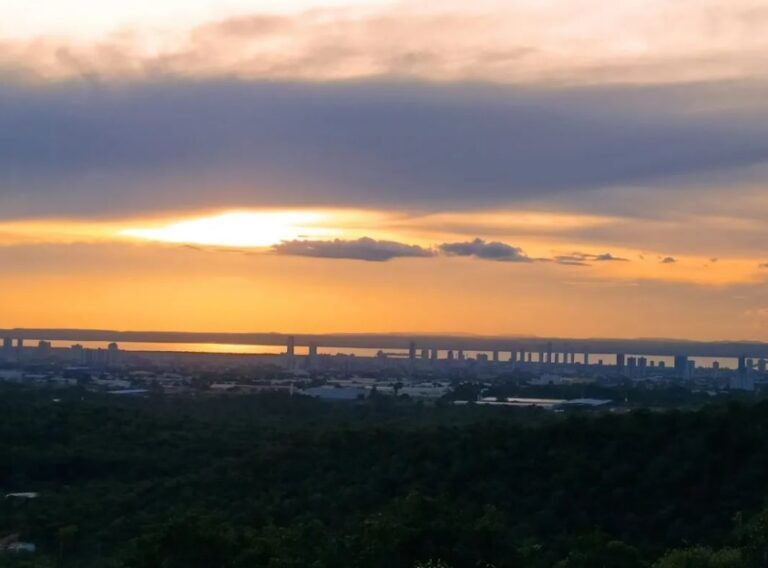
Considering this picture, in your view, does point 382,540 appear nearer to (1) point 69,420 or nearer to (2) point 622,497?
(2) point 622,497

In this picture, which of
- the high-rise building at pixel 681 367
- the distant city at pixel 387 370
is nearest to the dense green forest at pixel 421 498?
the distant city at pixel 387 370

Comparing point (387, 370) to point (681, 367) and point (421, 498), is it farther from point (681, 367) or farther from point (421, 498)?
point (421, 498)

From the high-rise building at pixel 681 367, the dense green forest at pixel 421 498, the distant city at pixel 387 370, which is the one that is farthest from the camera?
the high-rise building at pixel 681 367

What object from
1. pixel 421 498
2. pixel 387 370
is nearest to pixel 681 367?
pixel 387 370

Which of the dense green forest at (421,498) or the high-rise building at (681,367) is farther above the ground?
the high-rise building at (681,367)

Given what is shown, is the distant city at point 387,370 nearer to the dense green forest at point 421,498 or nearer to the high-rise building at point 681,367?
the high-rise building at point 681,367

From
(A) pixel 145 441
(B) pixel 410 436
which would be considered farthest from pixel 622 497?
(A) pixel 145 441

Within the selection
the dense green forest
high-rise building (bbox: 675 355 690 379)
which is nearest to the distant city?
high-rise building (bbox: 675 355 690 379)

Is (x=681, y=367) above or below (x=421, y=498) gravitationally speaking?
above
